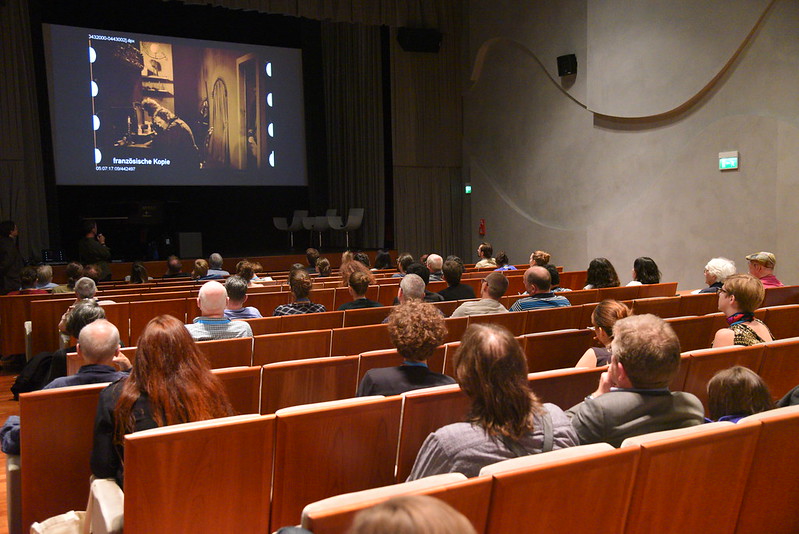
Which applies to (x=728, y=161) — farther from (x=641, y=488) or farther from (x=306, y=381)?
(x=641, y=488)

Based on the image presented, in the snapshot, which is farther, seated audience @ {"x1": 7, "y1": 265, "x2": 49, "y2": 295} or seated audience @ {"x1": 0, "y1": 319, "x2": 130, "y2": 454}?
seated audience @ {"x1": 7, "y1": 265, "x2": 49, "y2": 295}

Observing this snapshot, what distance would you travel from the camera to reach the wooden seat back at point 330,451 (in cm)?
200

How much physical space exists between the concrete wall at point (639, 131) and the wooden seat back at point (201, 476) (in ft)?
24.9

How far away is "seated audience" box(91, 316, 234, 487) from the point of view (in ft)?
7.11

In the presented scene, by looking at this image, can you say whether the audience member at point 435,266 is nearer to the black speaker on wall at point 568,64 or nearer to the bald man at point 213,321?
the bald man at point 213,321

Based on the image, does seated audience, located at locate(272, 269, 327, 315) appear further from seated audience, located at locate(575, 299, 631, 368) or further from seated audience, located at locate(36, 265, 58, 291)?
seated audience, located at locate(36, 265, 58, 291)

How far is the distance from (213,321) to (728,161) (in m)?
7.12

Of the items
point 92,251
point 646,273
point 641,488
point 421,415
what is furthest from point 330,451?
point 92,251

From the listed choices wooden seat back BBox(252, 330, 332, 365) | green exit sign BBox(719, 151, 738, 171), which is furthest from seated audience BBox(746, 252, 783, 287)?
wooden seat back BBox(252, 330, 332, 365)


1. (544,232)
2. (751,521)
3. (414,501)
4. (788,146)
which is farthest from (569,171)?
(414,501)

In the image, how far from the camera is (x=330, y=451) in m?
2.08

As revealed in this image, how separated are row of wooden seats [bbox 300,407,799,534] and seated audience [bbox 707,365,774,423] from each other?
184mm

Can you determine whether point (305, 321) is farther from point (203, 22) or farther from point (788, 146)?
point (203, 22)

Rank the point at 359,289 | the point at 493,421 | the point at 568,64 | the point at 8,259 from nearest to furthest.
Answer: the point at 493,421 < the point at 359,289 < the point at 8,259 < the point at 568,64
